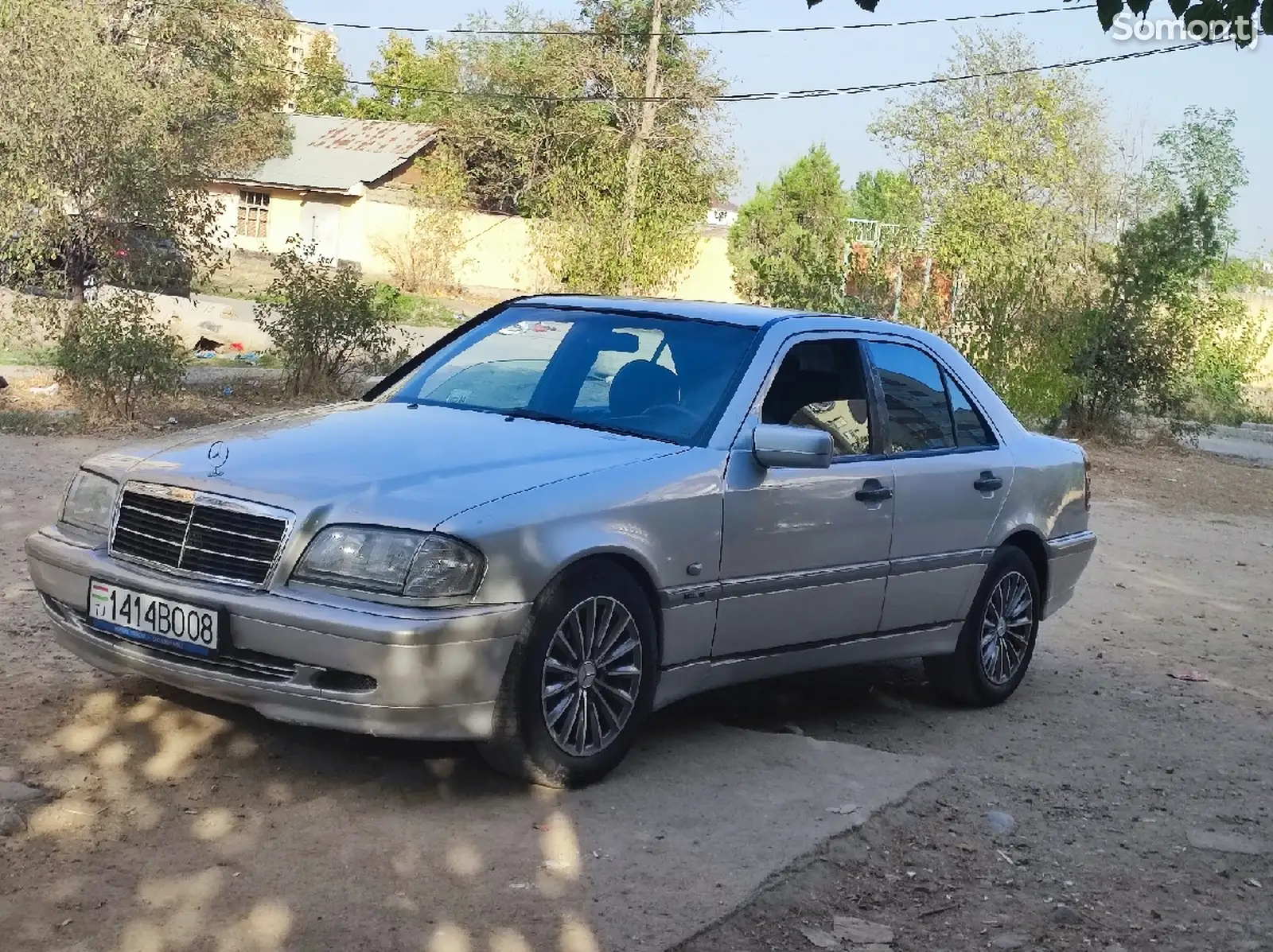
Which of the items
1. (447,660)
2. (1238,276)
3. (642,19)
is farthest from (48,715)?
(642,19)

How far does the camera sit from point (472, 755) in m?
5.42

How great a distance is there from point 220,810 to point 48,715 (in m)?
1.15

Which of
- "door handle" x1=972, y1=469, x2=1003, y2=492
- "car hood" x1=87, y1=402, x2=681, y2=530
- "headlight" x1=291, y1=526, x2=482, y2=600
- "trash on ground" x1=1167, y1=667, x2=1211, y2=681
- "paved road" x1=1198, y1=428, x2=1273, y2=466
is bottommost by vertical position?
"paved road" x1=1198, y1=428, x2=1273, y2=466

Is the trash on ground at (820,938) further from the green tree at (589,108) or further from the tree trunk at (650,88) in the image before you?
the tree trunk at (650,88)

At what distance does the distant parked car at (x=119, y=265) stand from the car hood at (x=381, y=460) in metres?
10.9

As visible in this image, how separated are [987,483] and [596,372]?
6.04ft

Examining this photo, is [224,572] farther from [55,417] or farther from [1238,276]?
[1238,276]

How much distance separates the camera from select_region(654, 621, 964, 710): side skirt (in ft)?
18.3

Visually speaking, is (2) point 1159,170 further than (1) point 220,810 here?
Yes

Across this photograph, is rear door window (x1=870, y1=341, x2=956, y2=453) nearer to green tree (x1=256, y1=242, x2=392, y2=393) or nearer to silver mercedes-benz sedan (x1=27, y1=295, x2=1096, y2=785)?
silver mercedes-benz sedan (x1=27, y1=295, x2=1096, y2=785)

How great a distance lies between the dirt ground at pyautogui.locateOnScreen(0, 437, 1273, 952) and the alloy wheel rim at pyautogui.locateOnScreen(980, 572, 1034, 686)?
7.5 inches

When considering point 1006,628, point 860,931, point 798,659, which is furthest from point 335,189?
point 860,931

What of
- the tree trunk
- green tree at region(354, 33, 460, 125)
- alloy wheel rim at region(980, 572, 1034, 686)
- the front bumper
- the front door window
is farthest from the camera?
green tree at region(354, 33, 460, 125)

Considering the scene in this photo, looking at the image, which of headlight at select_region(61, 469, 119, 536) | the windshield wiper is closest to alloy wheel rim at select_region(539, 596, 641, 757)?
the windshield wiper
